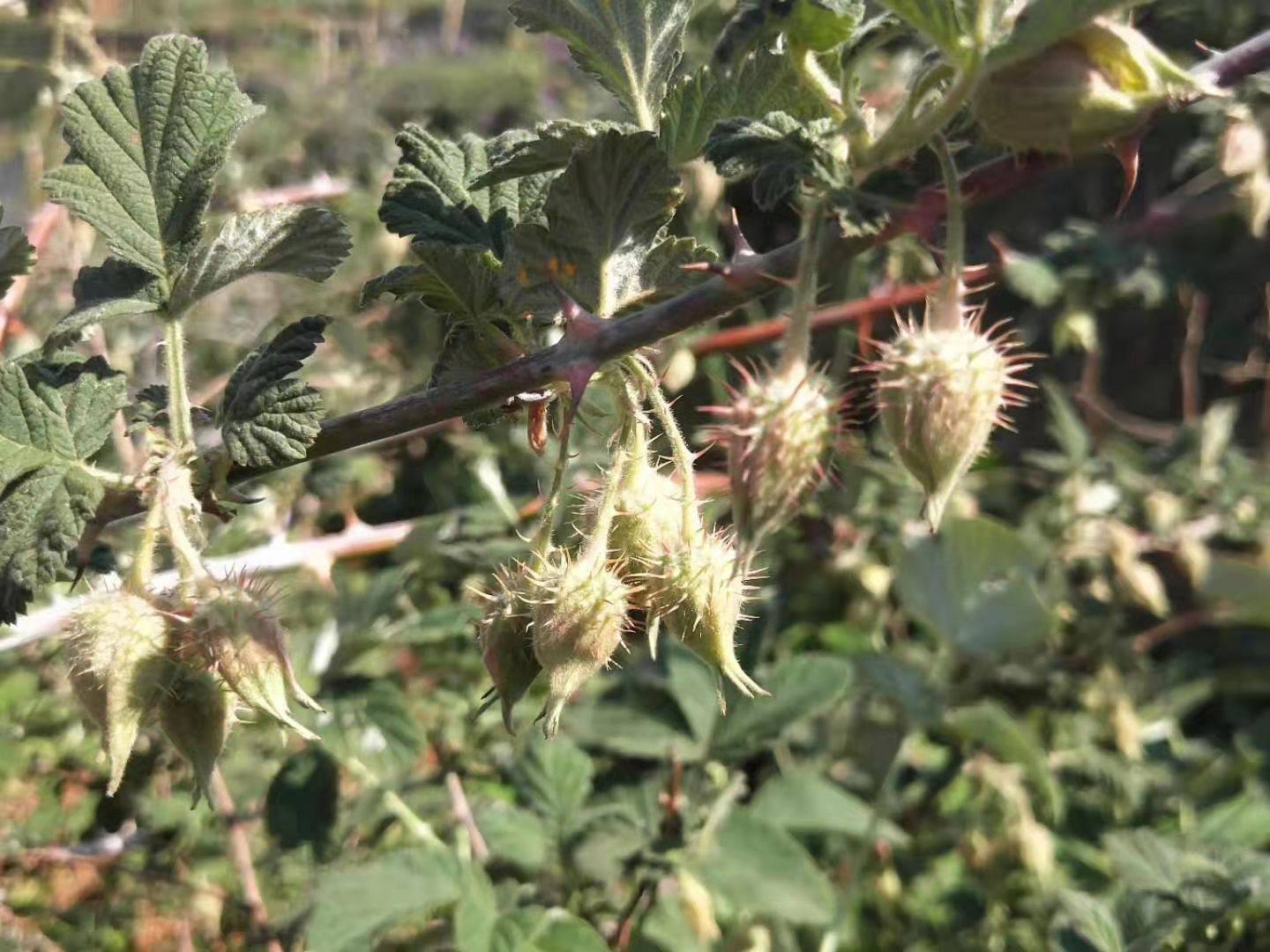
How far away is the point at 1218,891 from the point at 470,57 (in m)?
6.34

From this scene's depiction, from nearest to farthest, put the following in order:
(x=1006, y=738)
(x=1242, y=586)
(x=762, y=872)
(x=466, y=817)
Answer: (x=762, y=872) < (x=466, y=817) < (x=1006, y=738) < (x=1242, y=586)

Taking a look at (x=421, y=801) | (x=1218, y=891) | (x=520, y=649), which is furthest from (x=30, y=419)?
(x=1218, y=891)

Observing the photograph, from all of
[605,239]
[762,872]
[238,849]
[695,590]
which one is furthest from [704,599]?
[238,849]

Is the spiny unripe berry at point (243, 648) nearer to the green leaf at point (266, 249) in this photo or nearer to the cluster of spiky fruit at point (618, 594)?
the cluster of spiky fruit at point (618, 594)

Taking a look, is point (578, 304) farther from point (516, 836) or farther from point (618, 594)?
point (516, 836)

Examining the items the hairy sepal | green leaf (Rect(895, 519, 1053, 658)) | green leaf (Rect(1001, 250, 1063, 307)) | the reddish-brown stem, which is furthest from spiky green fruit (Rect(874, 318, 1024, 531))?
green leaf (Rect(1001, 250, 1063, 307))

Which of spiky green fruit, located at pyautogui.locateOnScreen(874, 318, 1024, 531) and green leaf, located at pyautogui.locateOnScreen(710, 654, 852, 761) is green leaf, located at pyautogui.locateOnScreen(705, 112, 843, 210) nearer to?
spiky green fruit, located at pyautogui.locateOnScreen(874, 318, 1024, 531)

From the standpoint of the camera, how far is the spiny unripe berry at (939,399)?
87 cm

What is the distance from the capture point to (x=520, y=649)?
103 centimetres

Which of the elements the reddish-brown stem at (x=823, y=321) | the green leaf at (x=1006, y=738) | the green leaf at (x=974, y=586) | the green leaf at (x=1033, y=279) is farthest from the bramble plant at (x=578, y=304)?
the green leaf at (x=1033, y=279)

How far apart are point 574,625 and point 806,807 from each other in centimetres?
117

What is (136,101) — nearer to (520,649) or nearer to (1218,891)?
(520,649)

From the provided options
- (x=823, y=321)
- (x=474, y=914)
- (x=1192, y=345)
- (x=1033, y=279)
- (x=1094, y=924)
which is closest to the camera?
(x=474, y=914)

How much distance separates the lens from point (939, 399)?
866 millimetres
